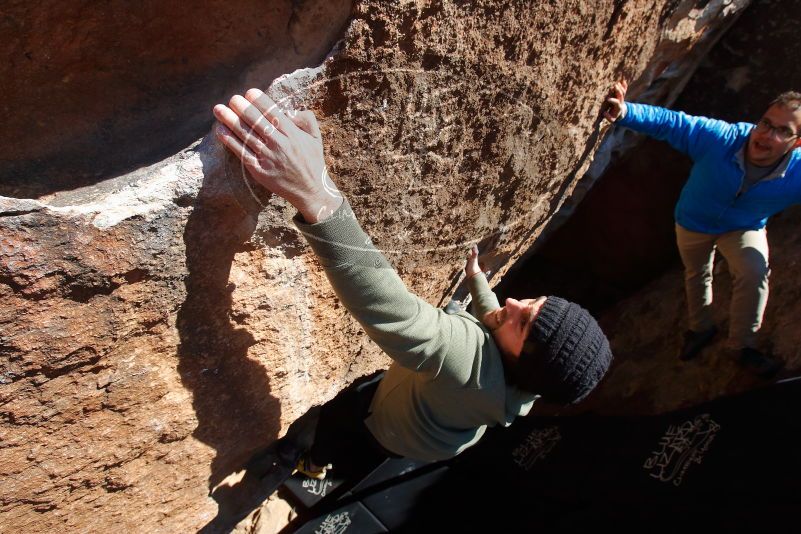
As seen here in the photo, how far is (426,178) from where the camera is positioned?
1.19m

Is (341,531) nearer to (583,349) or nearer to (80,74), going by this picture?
(583,349)

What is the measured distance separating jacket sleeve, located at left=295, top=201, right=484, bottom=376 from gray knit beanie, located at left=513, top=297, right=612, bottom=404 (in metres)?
0.15

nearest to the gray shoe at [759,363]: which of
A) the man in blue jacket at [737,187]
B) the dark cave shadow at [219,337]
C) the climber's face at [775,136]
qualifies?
the man in blue jacket at [737,187]

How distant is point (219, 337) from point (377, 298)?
1.14ft

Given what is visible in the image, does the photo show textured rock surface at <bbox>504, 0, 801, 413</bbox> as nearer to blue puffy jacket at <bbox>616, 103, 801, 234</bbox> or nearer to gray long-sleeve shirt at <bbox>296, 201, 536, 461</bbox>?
blue puffy jacket at <bbox>616, 103, 801, 234</bbox>

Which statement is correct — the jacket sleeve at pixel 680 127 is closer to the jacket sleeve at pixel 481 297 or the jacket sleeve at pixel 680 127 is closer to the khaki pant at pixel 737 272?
the khaki pant at pixel 737 272

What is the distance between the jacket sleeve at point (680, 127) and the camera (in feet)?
5.69

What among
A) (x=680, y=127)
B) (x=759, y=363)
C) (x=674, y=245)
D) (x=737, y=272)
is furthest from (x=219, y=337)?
(x=674, y=245)

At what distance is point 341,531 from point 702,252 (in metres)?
1.53

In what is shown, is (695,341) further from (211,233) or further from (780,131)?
(211,233)

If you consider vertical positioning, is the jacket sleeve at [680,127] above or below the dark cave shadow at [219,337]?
below

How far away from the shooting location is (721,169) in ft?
5.78

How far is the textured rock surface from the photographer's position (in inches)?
87.4

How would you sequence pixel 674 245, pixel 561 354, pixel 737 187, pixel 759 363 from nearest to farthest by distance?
pixel 561 354
pixel 737 187
pixel 759 363
pixel 674 245
